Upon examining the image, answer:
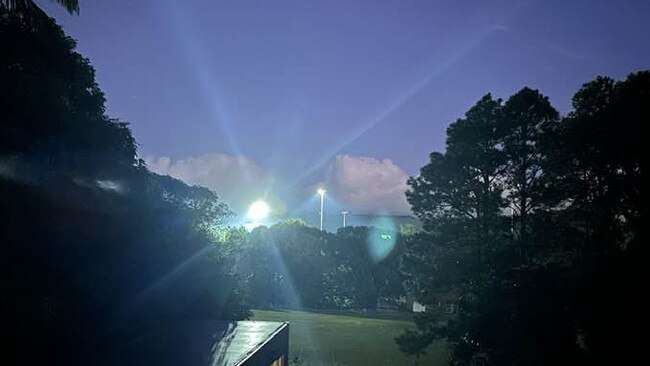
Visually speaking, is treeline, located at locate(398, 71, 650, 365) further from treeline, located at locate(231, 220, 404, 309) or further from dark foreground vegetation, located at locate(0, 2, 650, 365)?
treeline, located at locate(231, 220, 404, 309)

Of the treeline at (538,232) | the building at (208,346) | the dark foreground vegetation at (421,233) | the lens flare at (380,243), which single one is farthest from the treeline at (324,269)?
the building at (208,346)

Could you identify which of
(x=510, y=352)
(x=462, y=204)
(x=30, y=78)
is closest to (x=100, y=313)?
(x=30, y=78)

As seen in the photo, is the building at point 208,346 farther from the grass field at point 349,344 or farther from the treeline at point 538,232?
the grass field at point 349,344

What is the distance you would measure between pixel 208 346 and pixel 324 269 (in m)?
66.0

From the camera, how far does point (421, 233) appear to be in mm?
30062

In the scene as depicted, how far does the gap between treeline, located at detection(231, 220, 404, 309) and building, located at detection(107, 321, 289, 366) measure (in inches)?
2351

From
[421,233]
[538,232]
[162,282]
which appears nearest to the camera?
[162,282]

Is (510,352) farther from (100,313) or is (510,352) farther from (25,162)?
(25,162)

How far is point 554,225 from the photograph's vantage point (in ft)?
87.4

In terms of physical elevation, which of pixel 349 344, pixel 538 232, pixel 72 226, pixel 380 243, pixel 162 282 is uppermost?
pixel 380 243

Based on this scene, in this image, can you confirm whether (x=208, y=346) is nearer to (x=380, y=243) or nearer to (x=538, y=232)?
(x=538, y=232)

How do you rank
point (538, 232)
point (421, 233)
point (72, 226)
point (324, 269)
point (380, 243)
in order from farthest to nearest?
point (380, 243) < point (324, 269) < point (421, 233) < point (538, 232) < point (72, 226)

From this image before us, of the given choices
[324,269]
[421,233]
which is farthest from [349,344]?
[324,269]

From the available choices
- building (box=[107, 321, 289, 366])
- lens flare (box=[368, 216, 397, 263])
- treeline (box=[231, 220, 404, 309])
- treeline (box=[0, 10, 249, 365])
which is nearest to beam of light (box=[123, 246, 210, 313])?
treeline (box=[0, 10, 249, 365])
